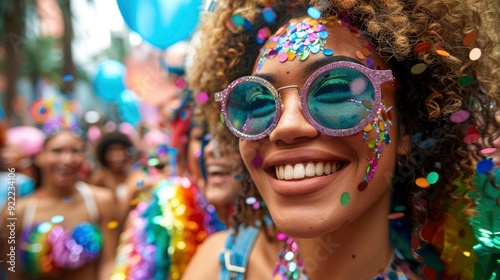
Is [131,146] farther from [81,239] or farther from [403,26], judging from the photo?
[403,26]

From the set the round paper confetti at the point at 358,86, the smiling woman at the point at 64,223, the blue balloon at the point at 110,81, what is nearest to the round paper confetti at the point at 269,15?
the round paper confetti at the point at 358,86

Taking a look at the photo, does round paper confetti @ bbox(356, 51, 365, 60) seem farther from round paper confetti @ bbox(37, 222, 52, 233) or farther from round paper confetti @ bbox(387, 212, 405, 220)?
round paper confetti @ bbox(37, 222, 52, 233)

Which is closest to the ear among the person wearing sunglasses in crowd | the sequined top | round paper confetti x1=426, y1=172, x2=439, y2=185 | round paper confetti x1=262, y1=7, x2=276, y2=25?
the person wearing sunglasses in crowd

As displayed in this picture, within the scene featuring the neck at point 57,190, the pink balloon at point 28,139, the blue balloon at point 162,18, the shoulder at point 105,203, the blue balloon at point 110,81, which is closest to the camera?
the blue balloon at point 162,18

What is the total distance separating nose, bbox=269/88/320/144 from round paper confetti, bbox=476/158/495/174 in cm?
55

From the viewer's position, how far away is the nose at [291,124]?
135cm

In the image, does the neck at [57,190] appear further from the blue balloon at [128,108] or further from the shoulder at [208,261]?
the shoulder at [208,261]

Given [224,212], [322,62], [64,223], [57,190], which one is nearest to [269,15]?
[322,62]

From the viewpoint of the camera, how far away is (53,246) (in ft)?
10.8

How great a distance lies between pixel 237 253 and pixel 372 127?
778 millimetres

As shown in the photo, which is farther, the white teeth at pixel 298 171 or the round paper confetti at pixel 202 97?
the round paper confetti at pixel 202 97

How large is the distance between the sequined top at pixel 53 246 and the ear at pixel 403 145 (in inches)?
100

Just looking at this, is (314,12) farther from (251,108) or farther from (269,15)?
(251,108)

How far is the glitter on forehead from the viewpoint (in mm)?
1415
